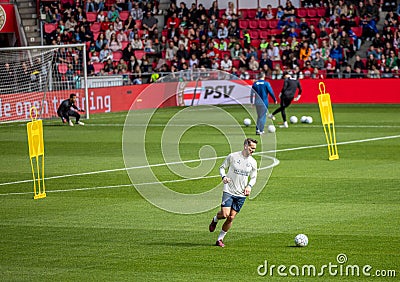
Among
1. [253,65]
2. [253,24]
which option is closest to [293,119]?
[253,65]

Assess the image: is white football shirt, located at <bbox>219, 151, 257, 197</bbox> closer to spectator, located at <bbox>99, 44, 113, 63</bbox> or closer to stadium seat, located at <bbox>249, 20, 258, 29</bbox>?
spectator, located at <bbox>99, 44, 113, 63</bbox>

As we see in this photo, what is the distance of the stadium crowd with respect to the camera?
43.8 m

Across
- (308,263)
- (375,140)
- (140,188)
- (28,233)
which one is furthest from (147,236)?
(375,140)

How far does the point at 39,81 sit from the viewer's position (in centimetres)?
3625

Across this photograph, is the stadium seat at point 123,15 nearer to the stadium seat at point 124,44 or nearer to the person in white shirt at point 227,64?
the stadium seat at point 124,44

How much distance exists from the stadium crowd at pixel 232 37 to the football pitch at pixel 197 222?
17648 millimetres

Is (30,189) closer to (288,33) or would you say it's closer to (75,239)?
(75,239)

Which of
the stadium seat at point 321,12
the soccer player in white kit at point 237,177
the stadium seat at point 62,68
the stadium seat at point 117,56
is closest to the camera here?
the soccer player in white kit at point 237,177

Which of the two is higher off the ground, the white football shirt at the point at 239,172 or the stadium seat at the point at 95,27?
the white football shirt at the point at 239,172

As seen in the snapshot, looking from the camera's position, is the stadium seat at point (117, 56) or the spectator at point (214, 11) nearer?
the stadium seat at point (117, 56)

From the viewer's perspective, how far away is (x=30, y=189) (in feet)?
62.6

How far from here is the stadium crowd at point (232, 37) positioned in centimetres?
4375

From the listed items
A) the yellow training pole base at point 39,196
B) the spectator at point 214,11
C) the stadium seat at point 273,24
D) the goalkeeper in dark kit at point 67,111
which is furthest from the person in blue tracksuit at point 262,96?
the spectator at point 214,11

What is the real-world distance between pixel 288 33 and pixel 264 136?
17.1 m
